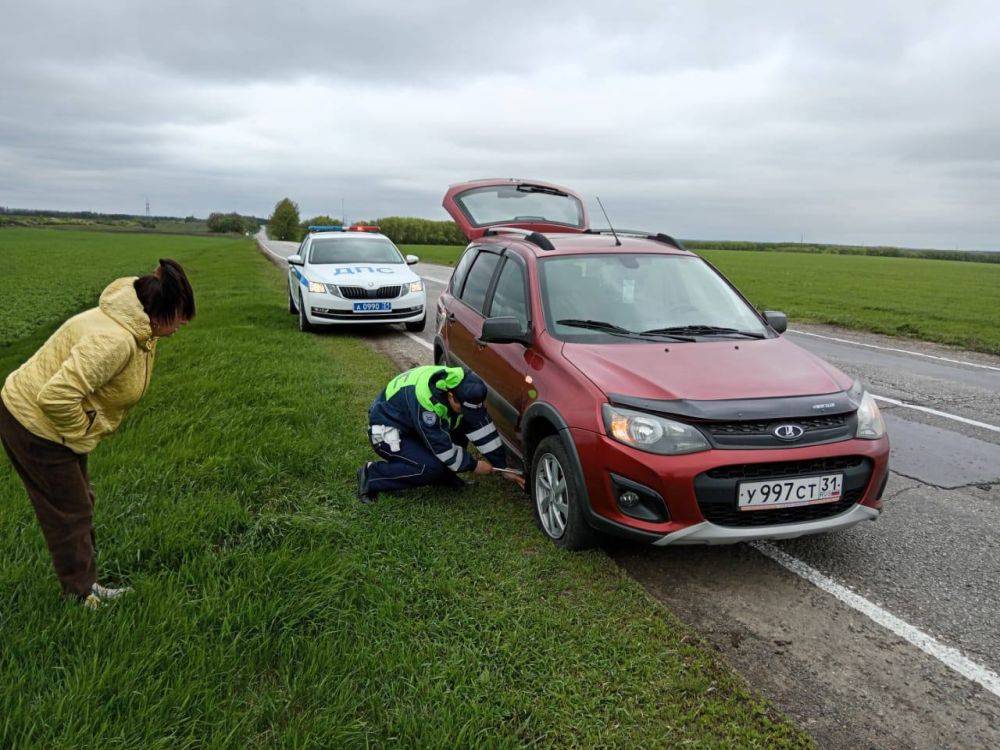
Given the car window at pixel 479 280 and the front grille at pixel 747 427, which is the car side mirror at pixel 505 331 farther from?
the front grille at pixel 747 427

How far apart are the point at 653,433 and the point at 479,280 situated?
2.84 metres

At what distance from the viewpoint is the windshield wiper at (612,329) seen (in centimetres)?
409

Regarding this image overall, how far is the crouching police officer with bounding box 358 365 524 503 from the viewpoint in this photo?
→ 160 inches

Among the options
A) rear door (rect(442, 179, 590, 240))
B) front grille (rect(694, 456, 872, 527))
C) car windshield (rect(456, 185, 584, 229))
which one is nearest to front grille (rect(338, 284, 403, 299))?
rear door (rect(442, 179, 590, 240))

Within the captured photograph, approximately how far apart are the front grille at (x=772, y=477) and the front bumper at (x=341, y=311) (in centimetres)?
832

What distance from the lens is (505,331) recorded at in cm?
411

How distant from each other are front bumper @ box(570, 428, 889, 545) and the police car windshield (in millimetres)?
9185

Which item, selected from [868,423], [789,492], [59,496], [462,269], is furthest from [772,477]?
[462,269]

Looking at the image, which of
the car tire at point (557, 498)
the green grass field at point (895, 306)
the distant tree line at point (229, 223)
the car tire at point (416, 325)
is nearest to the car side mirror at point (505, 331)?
the car tire at point (557, 498)

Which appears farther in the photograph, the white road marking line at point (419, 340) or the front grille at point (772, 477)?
the white road marking line at point (419, 340)

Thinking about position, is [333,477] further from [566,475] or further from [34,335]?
[34,335]

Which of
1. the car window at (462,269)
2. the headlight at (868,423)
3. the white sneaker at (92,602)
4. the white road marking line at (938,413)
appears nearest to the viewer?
the white sneaker at (92,602)

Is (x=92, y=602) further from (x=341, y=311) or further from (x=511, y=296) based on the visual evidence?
(x=341, y=311)

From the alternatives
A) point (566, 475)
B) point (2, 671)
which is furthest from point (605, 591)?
point (2, 671)
